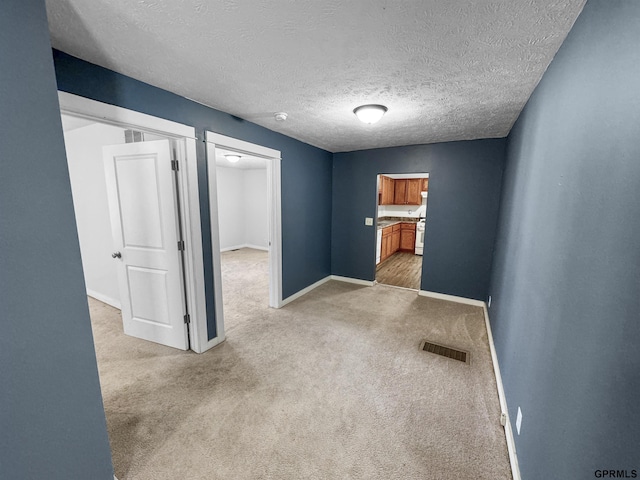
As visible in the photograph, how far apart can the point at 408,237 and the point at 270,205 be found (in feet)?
15.9

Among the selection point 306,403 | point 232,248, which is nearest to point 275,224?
point 306,403

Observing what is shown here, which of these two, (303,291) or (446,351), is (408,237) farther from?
(446,351)

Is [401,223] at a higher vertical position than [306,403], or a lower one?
higher

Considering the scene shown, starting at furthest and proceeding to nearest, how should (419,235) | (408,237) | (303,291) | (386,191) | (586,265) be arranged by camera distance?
1. (408,237)
2. (419,235)
3. (386,191)
4. (303,291)
5. (586,265)

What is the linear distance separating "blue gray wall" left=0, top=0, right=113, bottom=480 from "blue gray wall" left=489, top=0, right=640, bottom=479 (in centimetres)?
190

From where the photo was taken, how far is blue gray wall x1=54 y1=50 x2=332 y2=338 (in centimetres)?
166

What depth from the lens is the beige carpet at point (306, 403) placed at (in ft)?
4.86

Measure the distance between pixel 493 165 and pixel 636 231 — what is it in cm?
330

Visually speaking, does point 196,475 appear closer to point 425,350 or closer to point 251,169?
point 425,350

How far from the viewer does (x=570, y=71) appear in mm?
1189

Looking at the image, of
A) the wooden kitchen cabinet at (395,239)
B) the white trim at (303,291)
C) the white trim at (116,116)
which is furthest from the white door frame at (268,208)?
the wooden kitchen cabinet at (395,239)

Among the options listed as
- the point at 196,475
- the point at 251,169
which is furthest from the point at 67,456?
the point at 251,169

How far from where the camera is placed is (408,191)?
6691 mm

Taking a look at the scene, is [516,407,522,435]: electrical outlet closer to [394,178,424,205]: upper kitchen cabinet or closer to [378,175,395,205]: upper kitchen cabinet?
[378,175,395,205]: upper kitchen cabinet
